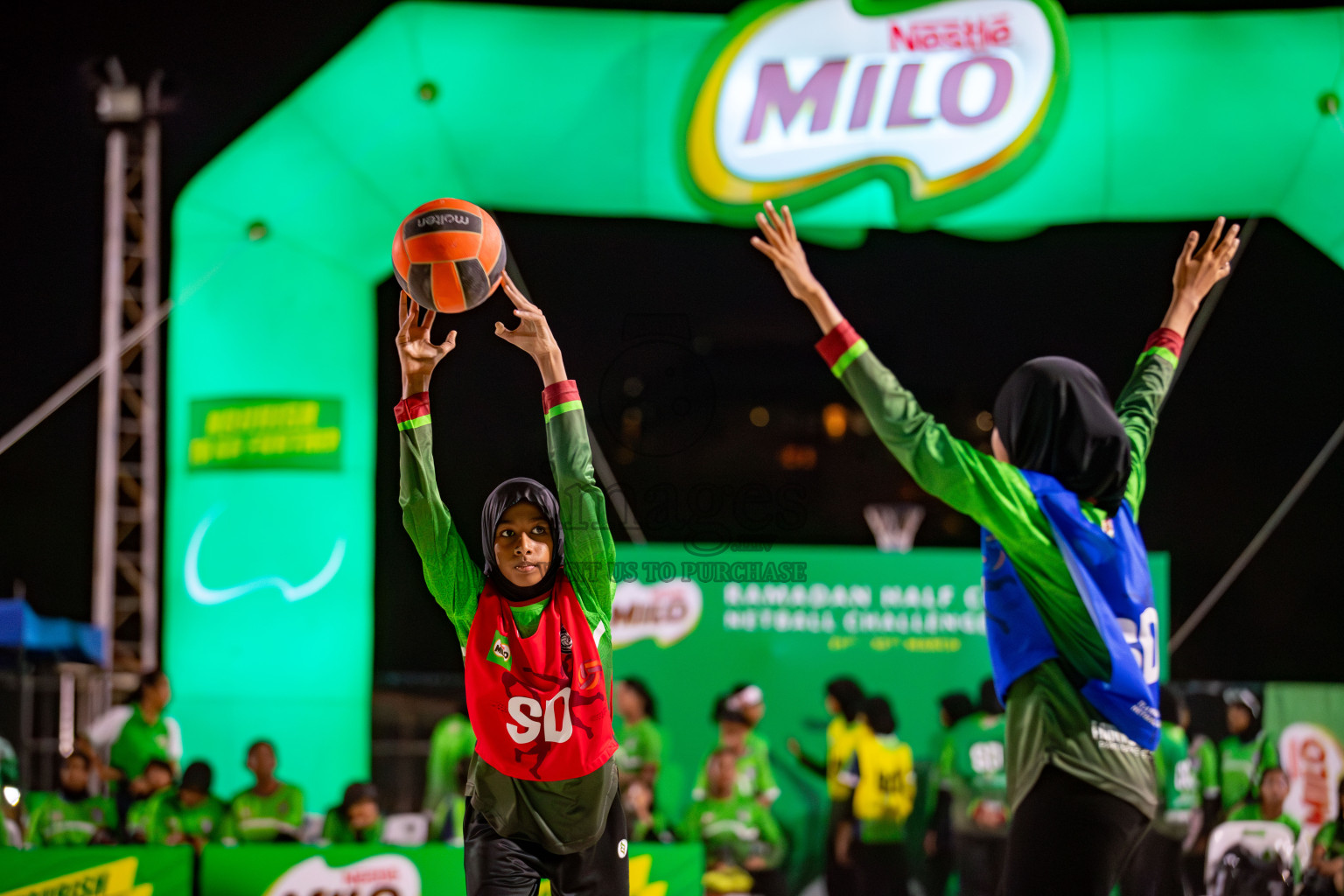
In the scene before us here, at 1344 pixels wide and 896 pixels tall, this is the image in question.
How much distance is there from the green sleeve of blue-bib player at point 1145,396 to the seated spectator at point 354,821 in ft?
11.6

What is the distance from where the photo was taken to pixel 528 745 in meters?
3.46

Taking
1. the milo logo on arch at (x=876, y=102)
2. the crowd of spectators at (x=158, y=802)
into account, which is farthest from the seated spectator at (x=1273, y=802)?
the crowd of spectators at (x=158, y=802)

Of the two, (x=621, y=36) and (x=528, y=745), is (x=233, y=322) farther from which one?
(x=528, y=745)

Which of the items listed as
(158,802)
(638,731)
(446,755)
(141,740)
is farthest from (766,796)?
(141,740)

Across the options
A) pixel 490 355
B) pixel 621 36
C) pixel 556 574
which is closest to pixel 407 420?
pixel 556 574

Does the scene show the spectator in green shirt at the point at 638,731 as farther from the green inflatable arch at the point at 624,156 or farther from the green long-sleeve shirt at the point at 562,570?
the green long-sleeve shirt at the point at 562,570

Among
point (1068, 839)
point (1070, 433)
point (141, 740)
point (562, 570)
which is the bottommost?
point (141, 740)

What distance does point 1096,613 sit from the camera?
10.9ft

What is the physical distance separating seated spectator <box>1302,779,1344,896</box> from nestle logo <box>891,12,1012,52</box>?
380cm

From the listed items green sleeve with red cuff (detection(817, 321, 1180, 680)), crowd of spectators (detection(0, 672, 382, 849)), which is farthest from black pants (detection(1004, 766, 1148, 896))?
crowd of spectators (detection(0, 672, 382, 849))

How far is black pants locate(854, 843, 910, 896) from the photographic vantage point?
5547mm

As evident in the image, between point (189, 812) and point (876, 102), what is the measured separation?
4502 mm

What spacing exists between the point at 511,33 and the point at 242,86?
131 cm

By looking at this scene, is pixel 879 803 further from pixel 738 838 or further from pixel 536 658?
pixel 536 658
